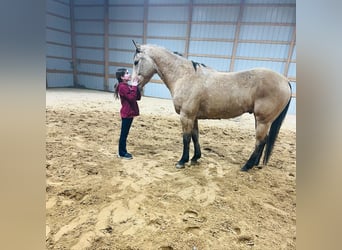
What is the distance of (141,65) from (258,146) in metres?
0.56

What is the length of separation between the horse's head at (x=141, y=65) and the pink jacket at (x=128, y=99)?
4 centimetres

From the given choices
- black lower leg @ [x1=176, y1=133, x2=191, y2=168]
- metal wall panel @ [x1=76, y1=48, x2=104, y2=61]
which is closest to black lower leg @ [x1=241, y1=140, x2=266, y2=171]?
black lower leg @ [x1=176, y1=133, x2=191, y2=168]

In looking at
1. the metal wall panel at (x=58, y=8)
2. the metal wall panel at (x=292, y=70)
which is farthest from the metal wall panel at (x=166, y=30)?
the metal wall panel at (x=292, y=70)

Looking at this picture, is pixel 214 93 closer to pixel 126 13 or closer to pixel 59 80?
pixel 126 13

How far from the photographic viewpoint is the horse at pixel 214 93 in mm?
883

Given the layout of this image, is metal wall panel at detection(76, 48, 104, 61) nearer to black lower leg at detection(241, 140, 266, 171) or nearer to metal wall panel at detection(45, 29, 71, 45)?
metal wall panel at detection(45, 29, 71, 45)

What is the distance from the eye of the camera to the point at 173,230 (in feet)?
2.57

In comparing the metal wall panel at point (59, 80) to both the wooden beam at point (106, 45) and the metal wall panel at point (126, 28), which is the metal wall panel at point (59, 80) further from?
the metal wall panel at point (126, 28)

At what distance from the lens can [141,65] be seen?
0.90 m

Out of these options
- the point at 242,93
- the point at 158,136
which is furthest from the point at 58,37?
the point at 242,93
